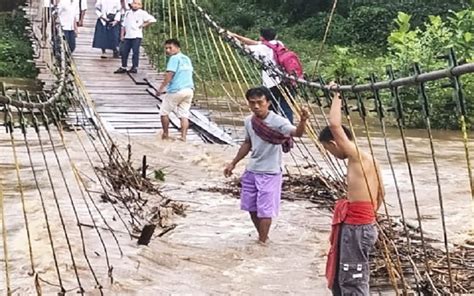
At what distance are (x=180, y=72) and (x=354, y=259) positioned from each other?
5.37 metres

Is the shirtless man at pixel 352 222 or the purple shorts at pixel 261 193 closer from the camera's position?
the shirtless man at pixel 352 222

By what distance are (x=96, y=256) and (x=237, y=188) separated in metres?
2.52

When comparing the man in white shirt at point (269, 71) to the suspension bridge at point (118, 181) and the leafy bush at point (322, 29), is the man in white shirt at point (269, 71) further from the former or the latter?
the leafy bush at point (322, 29)

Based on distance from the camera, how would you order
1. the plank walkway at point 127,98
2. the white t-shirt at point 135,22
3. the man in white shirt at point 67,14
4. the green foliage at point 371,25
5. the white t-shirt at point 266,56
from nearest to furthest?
the white t-shirt at point 266,56
the plank walkway at point 127,98
the man in white shirt at point 67,14
the white t-shirt at point 135,22
the green foliage at point 371,25

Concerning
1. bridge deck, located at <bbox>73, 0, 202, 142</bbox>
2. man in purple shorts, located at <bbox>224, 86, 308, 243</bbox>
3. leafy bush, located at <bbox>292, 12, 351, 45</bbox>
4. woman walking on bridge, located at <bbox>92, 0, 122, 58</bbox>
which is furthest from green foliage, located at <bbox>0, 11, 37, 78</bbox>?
man in purple shorts, located at <bbox>224, 86, 308, 243</bbox>

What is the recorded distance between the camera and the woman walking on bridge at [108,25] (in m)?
11.8

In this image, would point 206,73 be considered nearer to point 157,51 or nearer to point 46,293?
point 157,51

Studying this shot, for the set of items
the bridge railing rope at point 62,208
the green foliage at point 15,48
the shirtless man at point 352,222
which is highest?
the shirtless man at point 352,222

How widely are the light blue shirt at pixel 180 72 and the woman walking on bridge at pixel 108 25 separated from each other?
3.34m

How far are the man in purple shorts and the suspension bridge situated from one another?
31 cm

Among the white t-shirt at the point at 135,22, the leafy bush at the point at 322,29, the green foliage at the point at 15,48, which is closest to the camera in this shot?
the white t-shirt at the point at 135,22

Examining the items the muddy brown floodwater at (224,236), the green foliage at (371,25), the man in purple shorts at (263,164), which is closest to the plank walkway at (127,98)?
the muddy brown floodwater at (224,236)

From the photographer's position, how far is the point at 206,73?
17828 mm

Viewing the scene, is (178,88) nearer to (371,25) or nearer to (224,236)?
(224,236)
